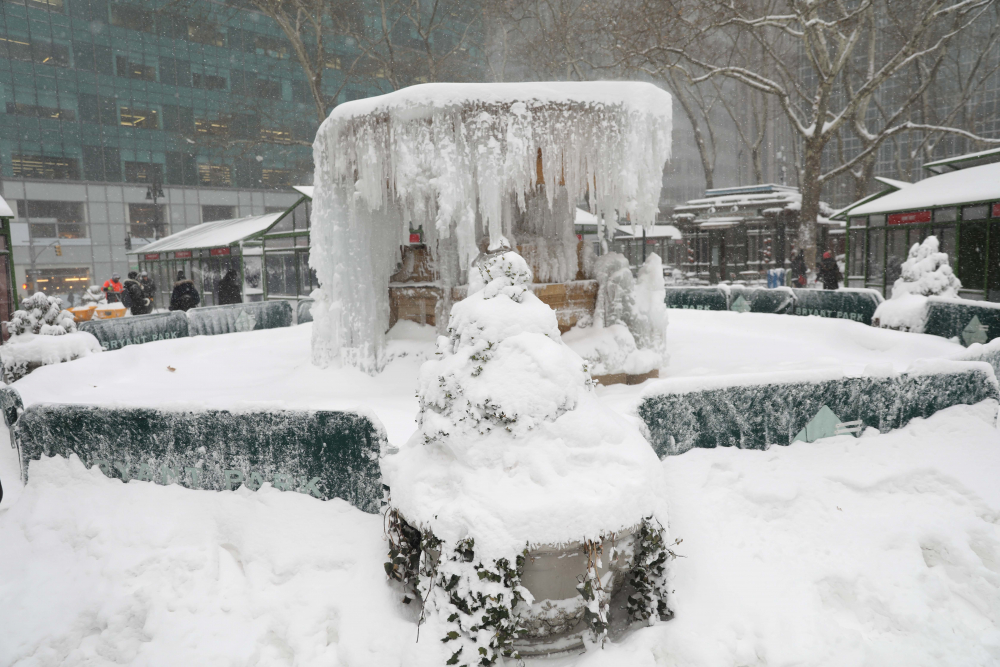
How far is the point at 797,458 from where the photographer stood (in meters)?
5.14

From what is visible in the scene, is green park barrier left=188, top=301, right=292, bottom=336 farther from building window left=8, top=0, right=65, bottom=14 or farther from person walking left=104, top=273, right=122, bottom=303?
building window left=8, top=0, right=65, bottom=14

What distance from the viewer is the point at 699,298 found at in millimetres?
15820

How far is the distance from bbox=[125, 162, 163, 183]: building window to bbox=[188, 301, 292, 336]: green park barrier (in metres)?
25.6

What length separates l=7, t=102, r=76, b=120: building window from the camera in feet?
105

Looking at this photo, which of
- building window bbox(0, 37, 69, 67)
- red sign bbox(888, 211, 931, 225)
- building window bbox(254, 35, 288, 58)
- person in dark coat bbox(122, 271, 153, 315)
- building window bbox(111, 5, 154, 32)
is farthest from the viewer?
building window bbox(254, 35, 288, 58)

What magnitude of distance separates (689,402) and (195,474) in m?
4.20

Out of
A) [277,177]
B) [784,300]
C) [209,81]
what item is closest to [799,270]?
[784,300]

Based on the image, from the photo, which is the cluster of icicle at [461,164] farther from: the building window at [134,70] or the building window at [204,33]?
the building window at [204,33]

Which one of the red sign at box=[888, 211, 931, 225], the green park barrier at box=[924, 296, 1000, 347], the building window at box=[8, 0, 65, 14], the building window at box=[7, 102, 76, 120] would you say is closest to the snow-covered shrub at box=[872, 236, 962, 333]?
the green park barrier at box=[924, 296, 1000, 347]

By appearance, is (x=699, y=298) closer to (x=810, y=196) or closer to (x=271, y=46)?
(x=810, y=196)

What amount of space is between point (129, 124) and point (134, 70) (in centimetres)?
323

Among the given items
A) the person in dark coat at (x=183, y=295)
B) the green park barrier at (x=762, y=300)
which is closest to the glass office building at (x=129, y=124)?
the person in dark coat at (x=183, y=295)

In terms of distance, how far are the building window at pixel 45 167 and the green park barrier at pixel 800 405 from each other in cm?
3915

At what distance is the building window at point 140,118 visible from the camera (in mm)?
34969
